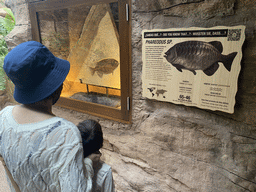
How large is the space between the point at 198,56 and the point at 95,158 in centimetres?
115

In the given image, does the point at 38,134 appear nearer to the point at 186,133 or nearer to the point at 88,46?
the point at 186,133

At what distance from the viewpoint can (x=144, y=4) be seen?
175 centimetres

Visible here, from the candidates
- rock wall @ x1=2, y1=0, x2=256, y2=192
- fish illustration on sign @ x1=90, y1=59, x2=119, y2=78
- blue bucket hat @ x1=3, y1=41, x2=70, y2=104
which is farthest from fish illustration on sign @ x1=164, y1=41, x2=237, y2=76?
blue bucket hat @ x1=3, y1=41, x2=70, y2=104

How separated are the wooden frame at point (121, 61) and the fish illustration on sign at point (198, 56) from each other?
490mm

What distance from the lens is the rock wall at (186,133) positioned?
1407 millimetres

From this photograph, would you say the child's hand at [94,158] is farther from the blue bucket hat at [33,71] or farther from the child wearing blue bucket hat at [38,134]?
the blue bucket hat at [33,71]

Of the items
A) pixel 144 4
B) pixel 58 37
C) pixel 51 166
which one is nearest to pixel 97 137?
pixel 51 166

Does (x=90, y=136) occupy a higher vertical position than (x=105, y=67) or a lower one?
lower

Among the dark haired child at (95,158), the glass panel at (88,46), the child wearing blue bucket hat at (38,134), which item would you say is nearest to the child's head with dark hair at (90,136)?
the dark haired child at (95,158)

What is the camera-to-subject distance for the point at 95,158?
103 centimetres

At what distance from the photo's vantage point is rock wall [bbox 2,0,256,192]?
141cm

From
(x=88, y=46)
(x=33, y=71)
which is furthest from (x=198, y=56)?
(x=88, y=46)

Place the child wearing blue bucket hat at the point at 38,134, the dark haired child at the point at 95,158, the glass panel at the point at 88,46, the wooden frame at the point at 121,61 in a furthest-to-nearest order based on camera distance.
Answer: the glass panel at the point at 88,46 < the wooden frame at the point at 121,61 < the dark haired child at the point at 95,158 < the child wearing blue bucket hat at the point at 38,134

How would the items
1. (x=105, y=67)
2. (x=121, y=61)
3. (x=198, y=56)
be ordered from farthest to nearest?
(x=105, y=67), (x=121, y=61), (x=198, y=56)
